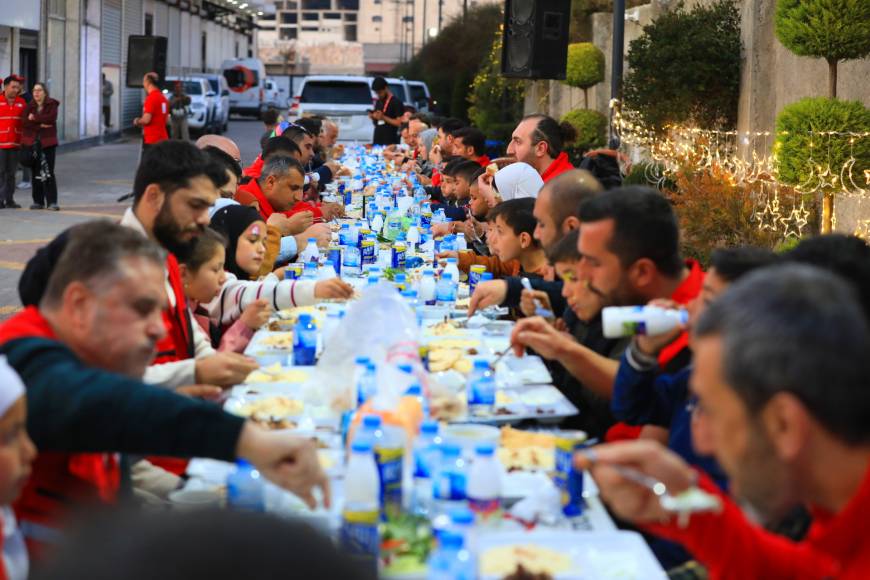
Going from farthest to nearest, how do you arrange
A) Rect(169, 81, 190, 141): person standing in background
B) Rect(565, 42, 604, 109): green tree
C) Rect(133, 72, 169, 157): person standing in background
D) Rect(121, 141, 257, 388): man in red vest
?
Rect(169, 81, 190, 141): person standing in background, Rect(565, 42, 604, 109): green tree, Rect(133, 72, 169, 157): person standing in background, Rect(121, 141, 257, 388): man in red vest

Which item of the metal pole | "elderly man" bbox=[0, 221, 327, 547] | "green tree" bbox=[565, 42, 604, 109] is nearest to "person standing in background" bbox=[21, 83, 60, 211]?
the metal pole

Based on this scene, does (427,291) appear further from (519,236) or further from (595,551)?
(595,551)

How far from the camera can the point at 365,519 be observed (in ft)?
9.49

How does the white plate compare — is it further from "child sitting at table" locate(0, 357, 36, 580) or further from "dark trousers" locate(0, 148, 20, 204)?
"dark trousers" locate(0, 148, 20, 204)

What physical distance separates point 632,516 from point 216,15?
198 ft

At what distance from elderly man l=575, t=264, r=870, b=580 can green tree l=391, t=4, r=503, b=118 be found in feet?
118

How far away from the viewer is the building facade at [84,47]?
86.9 ft

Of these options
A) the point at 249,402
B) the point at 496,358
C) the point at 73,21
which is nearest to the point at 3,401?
the point at 249,402

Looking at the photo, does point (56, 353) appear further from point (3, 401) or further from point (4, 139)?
Result: point (4, 139)

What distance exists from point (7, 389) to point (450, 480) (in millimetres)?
1257

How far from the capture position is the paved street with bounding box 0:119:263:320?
12.4 metres

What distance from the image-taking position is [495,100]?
104 feet

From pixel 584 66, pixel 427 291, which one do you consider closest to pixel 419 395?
pixel 427 291

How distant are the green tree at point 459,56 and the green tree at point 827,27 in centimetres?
2755
